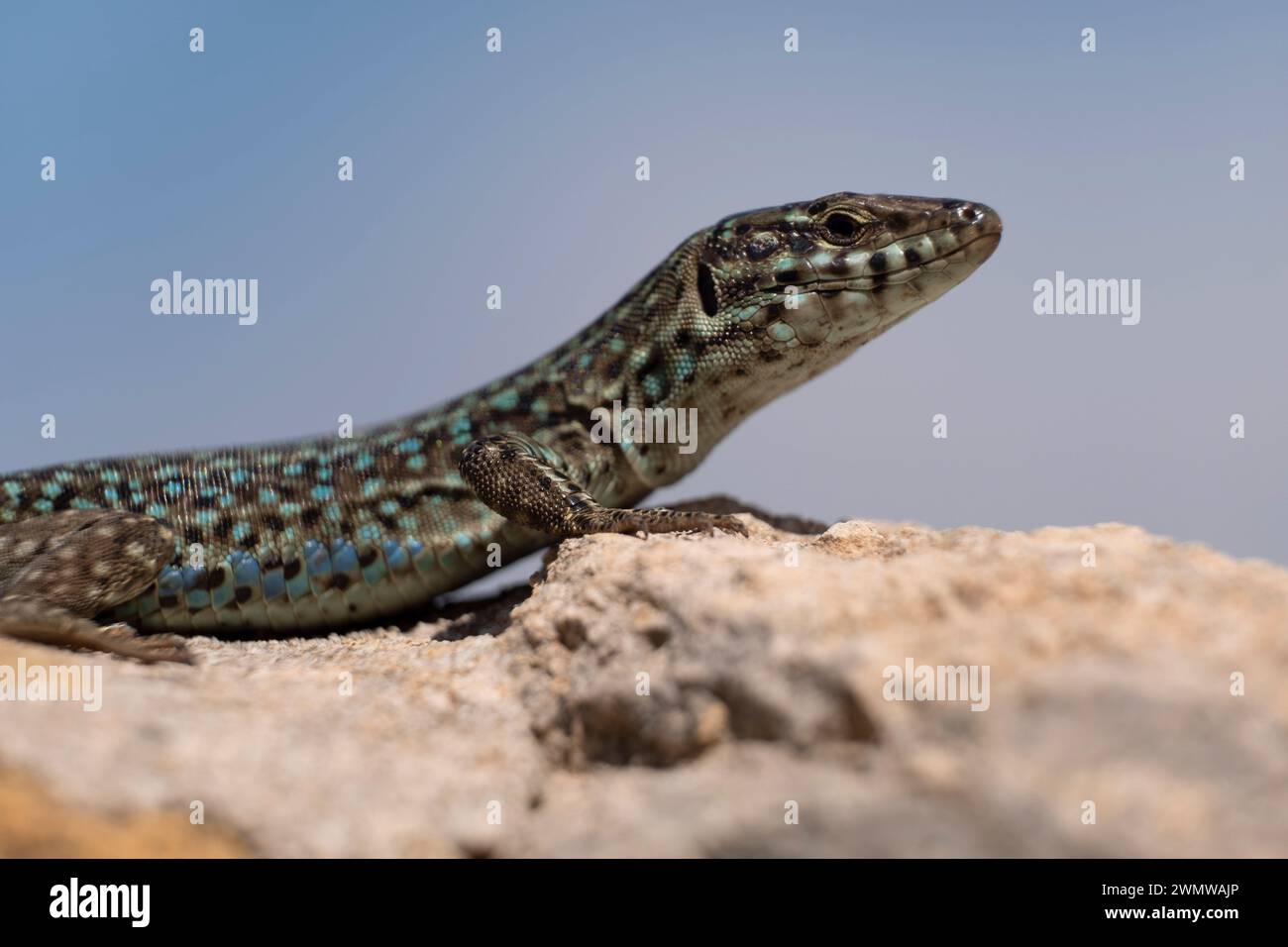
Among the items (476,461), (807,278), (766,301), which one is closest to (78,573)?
(476,461)

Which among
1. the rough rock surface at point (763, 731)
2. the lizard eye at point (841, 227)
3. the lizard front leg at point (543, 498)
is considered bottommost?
the rough rock surface at point (763, 731)

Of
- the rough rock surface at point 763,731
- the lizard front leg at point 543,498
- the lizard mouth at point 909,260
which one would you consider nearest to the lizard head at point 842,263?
the lizard mouth at point 909,260

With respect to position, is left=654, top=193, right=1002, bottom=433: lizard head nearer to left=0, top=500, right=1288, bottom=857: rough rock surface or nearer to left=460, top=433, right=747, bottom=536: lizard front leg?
left=460, top=433, right=747, bottom=536: lizard front leg

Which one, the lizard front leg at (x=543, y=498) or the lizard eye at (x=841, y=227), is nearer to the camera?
the lizard front leg at (x=543, y=498)

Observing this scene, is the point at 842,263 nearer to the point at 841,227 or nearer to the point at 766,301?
the point at 841,227

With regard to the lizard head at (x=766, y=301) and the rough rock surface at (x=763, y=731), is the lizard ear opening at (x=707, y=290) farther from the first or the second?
the rough rock surface at (x=763, y=731)

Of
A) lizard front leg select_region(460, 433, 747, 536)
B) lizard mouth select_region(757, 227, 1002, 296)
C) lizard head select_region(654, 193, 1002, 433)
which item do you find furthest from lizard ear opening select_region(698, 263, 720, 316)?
lizard front leg select_region(460, 433, 747, 536)
